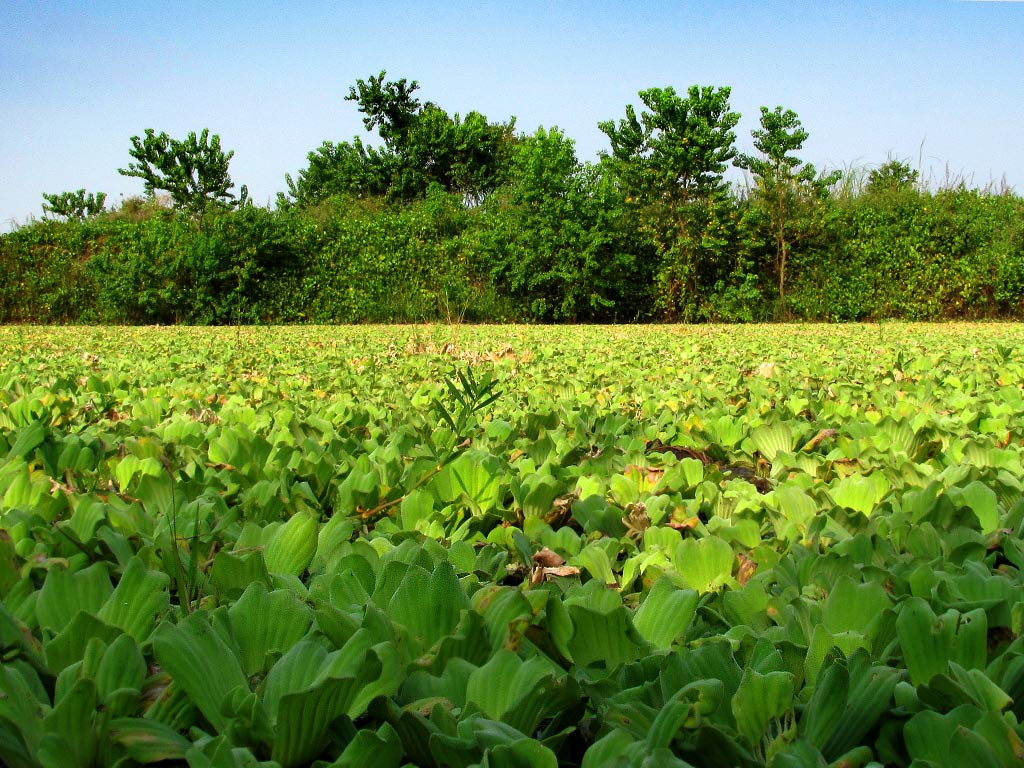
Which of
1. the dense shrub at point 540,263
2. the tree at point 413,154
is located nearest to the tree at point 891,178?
the dense shrub at point 540,263

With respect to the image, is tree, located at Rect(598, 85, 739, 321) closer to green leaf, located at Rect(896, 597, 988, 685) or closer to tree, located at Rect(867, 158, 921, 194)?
tree, located at Rect(867, 158, 921, 194)

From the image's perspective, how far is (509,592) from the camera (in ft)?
2.76

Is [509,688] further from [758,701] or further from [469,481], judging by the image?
[469,481]

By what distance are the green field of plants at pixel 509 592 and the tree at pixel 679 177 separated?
41.7 ft

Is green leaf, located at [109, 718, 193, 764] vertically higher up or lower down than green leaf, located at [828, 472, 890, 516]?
lower down

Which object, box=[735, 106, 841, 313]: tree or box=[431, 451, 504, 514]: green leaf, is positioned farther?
box=[735, 106, 841, 313]: tree

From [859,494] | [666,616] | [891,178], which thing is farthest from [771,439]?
[891,178]

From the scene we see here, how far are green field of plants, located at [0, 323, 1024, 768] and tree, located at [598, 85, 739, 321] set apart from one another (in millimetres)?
12703

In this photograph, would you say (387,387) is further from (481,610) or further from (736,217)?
(736,217)

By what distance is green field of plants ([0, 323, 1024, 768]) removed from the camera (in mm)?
661

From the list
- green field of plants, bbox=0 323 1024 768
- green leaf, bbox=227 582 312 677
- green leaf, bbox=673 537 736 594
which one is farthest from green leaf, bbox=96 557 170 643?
green leaf, bbox=673 537 736 594

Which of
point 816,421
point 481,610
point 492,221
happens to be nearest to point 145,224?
point 492,221

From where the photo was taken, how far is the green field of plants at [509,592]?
0.66 metres

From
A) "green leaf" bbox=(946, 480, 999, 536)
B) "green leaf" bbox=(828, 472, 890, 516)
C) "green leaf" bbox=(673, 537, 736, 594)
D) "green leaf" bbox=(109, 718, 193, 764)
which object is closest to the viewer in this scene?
"green leaf" bbox=(109, 718, 193, 764)
